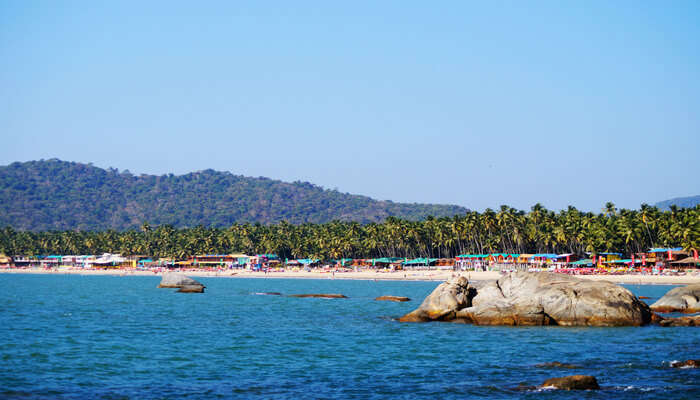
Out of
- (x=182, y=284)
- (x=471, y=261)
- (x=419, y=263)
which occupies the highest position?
(x=471, y=261)

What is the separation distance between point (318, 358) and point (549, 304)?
18.4 meters

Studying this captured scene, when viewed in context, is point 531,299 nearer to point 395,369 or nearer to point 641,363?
point 641,363

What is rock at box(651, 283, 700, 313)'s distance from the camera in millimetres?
55375

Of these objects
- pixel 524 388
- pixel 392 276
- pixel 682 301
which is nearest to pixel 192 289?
pixel 392 276

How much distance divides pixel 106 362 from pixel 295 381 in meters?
10.2

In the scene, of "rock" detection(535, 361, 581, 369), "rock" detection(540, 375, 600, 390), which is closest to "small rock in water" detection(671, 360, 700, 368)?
"rock" detection(535, 361, 581, 369)

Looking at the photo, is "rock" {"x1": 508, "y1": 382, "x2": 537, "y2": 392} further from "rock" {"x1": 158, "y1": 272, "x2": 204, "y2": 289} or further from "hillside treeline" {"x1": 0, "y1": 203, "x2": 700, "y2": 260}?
"hillside treeline" {"x1": 0, "y1": 203, "x2": 700, "y2": 260}

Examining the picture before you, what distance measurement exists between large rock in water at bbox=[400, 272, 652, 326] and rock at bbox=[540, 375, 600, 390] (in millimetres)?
20000

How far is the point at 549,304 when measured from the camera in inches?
1833

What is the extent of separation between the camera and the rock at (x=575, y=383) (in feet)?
86.0

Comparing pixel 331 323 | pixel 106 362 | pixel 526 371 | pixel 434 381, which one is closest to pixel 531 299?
pixel 331 323

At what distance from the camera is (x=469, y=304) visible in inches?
2007

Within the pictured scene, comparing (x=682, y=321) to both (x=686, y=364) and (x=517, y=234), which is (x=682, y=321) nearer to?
(x=686, y=364)

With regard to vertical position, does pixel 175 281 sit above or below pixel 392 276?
above
